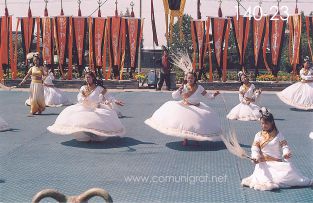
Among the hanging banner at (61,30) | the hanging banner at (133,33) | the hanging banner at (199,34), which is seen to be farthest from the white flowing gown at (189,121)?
the hanging banner at (61,30)

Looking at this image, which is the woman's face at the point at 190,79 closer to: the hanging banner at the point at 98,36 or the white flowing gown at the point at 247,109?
the white flowing gown at the point at 247,109

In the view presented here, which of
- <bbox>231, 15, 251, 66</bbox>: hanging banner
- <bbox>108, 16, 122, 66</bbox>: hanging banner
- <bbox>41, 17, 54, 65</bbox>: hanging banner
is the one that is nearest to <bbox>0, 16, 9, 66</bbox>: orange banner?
<bbox>41, 17, 54, 65</bbox>: hanging banner

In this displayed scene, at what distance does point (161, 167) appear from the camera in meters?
7.86

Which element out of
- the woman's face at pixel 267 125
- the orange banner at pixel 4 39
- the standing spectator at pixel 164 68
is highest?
the orange banner at pixel 4 39

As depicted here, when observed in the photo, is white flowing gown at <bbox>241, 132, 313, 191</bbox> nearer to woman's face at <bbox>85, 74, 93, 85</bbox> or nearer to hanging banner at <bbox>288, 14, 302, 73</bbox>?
woman's face at <bbox>85, 74, 93, 85</bbox>

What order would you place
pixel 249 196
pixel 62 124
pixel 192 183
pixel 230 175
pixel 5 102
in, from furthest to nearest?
pixel 5 102 → pixel 62 124 → pixel 230 175 → pixel 192 183 → pixel 249 196

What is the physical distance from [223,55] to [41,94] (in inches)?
461

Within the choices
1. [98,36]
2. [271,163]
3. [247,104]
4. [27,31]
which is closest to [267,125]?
[271,163]

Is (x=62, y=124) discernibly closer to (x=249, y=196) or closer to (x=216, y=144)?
(x=216, y=144)

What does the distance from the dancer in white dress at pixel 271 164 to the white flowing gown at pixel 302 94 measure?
903cm

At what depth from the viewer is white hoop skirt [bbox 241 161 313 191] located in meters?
6.61

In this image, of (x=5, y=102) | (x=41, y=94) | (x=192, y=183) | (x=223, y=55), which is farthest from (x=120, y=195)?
(x=223, y=55)

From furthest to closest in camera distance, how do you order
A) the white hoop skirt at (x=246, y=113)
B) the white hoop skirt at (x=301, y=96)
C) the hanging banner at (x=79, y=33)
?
the hanging banner at (x=79, y=33), the white hoop skirt at (x=301, y=96), the white hoop skirt at (x=246, y=113)

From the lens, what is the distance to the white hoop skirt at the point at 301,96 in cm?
1534
